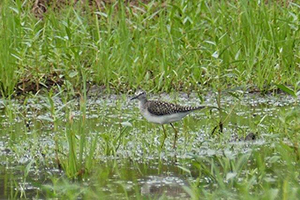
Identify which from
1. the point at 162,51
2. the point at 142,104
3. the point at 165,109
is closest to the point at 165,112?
the point at 165,109

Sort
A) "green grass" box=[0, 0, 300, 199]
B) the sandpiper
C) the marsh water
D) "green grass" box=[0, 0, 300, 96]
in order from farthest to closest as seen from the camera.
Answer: "green grass" box=[0, 0, 300, 96] < the sandpiper < "green grass" box=[0, 0, 300, 199] < the marsh water

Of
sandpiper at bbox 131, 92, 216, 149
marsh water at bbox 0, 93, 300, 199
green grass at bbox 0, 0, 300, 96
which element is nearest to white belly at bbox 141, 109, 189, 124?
sandpiper at bbox 131, 92, 216, 149

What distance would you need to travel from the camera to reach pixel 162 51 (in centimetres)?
980

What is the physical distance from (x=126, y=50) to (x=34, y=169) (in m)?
3.37

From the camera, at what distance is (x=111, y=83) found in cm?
927

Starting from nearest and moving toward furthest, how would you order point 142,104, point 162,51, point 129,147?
point 129,147 < point 142,104 < point 162,51

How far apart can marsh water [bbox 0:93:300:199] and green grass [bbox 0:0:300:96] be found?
25 cm

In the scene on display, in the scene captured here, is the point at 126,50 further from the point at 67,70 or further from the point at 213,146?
the point at 213,146

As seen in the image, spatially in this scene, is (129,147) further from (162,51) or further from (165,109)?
(162,51)

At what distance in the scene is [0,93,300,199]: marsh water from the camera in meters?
5.75

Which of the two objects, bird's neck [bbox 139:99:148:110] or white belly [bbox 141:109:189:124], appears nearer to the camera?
white belly [bbox 141:109:189:124]

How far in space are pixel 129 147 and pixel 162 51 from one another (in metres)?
2.88

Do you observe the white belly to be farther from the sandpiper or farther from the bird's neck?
the bird's neck

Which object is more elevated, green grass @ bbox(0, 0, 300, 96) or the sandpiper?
green grass @ bbox(0, 0, 300, 96)
